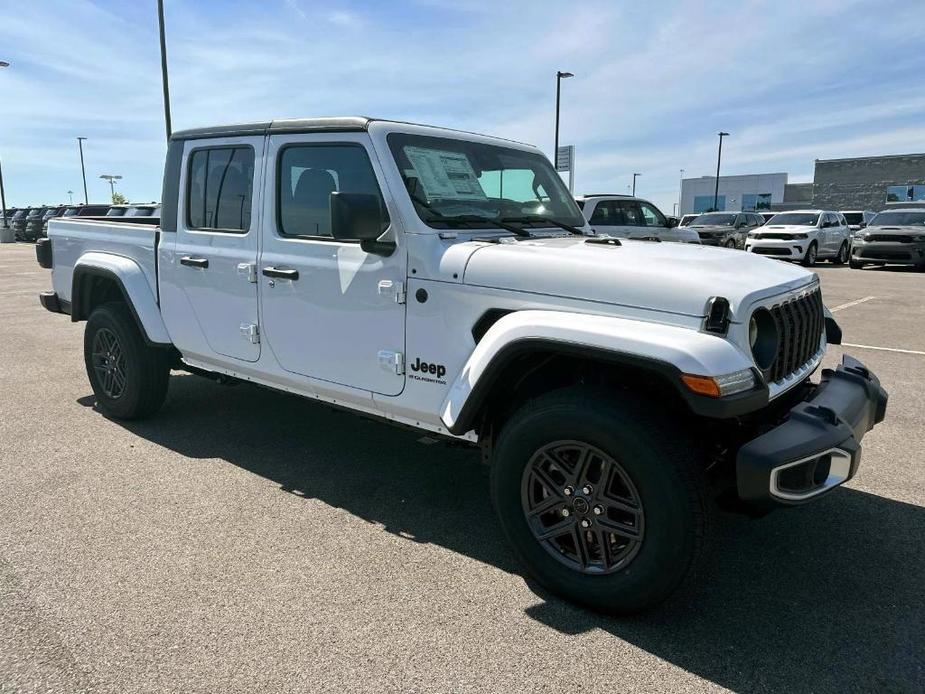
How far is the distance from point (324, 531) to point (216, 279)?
66.9 inches

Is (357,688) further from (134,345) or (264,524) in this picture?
(134,345)

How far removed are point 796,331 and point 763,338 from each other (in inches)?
13.3

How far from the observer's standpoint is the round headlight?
263cm

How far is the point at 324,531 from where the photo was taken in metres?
3.38

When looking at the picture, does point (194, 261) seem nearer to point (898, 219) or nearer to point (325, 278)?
point (325, 278)

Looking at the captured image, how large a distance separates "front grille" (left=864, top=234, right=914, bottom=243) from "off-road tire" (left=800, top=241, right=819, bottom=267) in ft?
4.23

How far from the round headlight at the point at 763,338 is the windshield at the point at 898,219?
20.1m

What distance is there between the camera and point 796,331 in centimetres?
293

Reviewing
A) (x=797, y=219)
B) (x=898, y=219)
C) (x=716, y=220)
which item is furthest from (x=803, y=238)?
(x=716, y=220)

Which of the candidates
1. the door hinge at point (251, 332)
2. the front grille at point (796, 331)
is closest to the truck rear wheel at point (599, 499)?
the front grille at point (796, 331)

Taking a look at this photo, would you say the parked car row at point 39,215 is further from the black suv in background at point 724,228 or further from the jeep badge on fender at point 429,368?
the jeep badge on fender at point 429,368

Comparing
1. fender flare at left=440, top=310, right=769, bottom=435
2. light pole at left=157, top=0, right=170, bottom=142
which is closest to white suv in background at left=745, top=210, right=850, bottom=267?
light pole at left=157, top=0, right=170, bottom=142

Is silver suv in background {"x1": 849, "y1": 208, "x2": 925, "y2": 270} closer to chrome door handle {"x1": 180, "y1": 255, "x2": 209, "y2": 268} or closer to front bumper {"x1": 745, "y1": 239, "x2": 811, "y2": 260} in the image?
front bumper {"x1": 745, "y1": 239, "x2": 811, "y2": 260}

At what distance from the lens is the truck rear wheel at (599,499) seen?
2.43m
